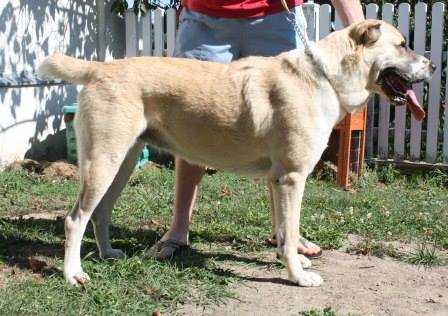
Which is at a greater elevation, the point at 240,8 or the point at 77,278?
the point at 240,8

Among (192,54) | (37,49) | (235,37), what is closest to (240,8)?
(235,37)

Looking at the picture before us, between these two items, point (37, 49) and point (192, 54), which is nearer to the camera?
point (192, 54)

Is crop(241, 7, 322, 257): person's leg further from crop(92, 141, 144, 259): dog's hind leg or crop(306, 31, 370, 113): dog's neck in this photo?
crop(92, 141, 144, 259): dog's hind leg

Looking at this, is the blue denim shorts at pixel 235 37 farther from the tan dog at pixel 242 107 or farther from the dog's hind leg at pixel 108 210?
the dog's hind leg at pixel 108 210

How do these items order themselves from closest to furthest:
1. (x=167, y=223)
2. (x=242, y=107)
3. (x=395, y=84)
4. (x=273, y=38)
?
(x=242, y=107) → (x=395, y=84) → (x=273, y=38) → (x=167, y=223)

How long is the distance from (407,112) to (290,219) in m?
4.04

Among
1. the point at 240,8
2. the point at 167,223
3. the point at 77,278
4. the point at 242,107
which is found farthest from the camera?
the point at 167,223

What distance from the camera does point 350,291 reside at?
11.7 ft

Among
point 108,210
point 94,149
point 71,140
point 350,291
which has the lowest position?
point 350,291

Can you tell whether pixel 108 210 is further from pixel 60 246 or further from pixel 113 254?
pixel 60 246

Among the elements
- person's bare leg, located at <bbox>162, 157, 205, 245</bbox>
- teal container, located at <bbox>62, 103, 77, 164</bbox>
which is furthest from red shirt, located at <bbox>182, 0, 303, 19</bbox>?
teal container, located at <bbox>62, 103, 77, 164</bbox>

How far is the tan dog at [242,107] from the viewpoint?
11.6 feet

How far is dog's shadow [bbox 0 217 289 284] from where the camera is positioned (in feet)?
12.7

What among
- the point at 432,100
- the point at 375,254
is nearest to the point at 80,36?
the point at 432,100
